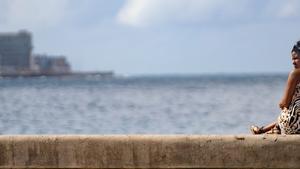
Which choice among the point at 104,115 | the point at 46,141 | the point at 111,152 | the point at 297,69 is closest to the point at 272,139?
the point at 297,69

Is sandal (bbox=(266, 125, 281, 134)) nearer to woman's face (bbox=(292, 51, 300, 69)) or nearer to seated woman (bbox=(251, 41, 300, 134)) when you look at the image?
seated woman (bbox=(251, 41, 300, 134))

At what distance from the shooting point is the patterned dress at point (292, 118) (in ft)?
23.6

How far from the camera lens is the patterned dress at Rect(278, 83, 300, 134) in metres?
Result: 7.19

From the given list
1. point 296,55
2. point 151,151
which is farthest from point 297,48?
point 151,151

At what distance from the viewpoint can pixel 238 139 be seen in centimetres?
668

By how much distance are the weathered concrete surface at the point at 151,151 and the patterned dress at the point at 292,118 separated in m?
0.55

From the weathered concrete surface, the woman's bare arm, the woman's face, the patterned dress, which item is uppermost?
the woman's face

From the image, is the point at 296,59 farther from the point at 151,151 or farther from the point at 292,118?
the point at 151,151

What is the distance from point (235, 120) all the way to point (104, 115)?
8.02 meters

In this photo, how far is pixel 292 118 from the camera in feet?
23.7

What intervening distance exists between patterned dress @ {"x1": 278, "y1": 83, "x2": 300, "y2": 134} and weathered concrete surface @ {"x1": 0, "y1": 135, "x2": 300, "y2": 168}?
550 millimetres

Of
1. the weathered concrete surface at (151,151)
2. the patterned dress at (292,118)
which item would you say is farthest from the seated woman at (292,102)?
the weathered concrete surface at (151,151)

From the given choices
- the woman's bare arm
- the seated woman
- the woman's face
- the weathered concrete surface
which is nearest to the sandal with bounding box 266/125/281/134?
the seated woman

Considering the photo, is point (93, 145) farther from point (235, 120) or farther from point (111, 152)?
point (235, 120)
